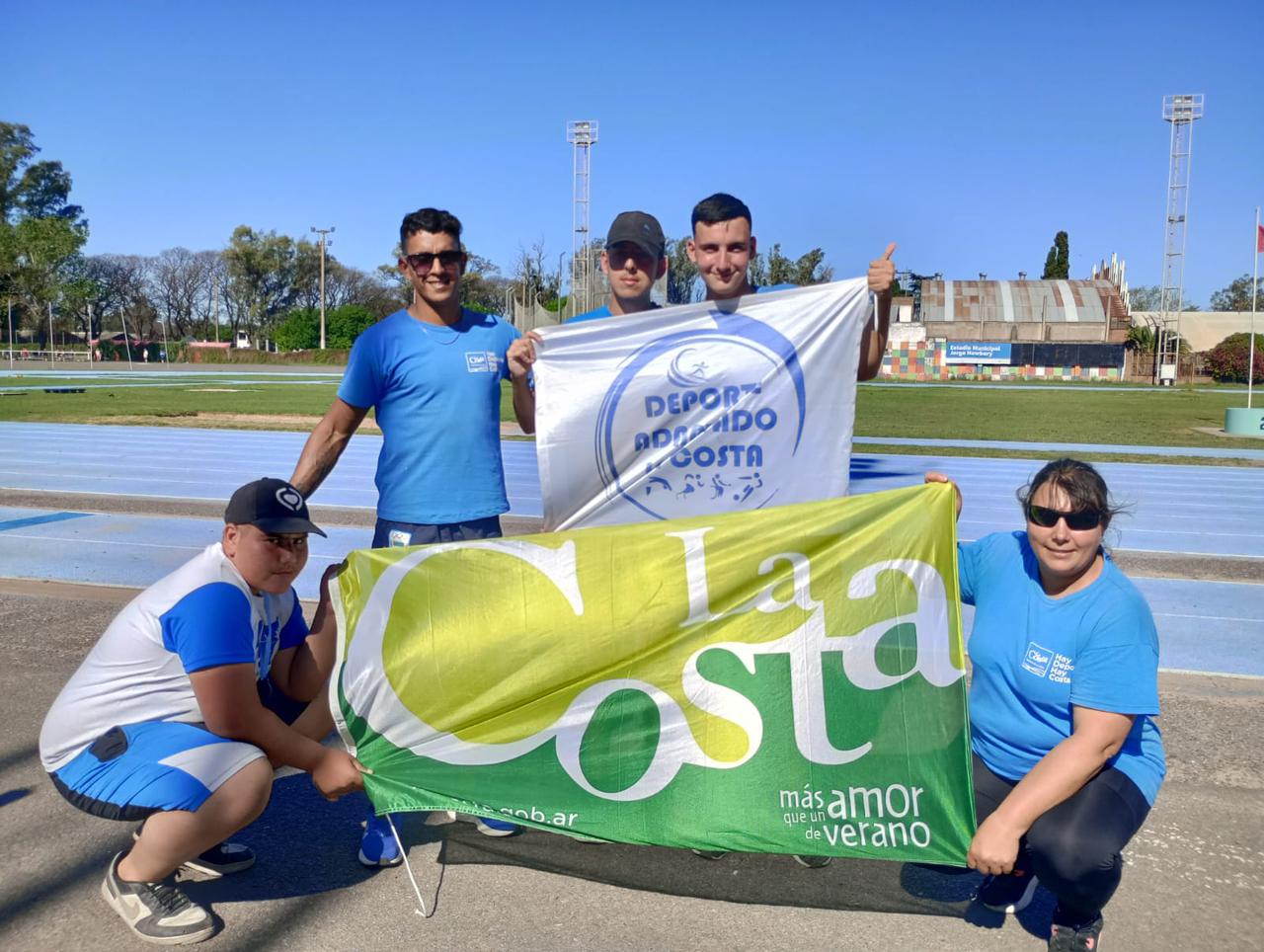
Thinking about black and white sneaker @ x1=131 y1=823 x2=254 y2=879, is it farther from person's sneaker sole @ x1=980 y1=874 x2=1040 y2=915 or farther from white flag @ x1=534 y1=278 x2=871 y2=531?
person's sneaker sole @ x1=980 y1=874 x2=1040 y2=915

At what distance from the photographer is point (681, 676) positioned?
10.5 ft

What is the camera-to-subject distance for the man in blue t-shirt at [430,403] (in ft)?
11.8

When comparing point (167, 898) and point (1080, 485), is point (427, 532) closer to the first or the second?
point (167, 898)

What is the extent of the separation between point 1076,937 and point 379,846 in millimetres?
2070

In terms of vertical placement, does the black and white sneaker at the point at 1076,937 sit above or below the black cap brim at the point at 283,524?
below

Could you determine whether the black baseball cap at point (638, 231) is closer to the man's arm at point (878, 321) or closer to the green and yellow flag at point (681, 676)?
the man's arm at point (878, 321)

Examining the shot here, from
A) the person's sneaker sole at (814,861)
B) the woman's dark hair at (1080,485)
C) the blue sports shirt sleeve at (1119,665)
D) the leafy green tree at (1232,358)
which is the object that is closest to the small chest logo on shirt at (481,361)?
the woman's dark hair at (1080,485)

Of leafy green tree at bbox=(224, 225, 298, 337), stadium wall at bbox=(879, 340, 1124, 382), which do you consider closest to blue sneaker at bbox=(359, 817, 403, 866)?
stadium wall at bbox=(879, 340, 1124, 382)

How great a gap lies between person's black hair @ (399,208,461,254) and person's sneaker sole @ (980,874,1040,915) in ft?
9.00

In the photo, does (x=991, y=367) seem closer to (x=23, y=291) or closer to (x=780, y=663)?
(x=23, y=291)

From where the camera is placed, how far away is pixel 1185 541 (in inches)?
378

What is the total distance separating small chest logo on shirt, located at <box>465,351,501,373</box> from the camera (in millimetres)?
3637

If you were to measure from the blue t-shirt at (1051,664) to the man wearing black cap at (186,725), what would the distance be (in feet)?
6.29

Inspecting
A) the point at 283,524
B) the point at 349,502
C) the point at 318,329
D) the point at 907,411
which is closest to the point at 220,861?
the point at 283,524
